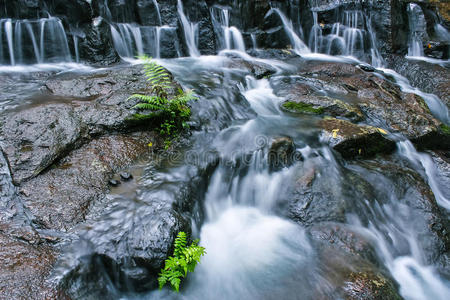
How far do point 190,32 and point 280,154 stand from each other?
7.47 metres

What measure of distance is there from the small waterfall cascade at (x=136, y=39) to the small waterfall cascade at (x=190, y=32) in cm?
65

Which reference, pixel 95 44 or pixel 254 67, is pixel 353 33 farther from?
pixel 95 44

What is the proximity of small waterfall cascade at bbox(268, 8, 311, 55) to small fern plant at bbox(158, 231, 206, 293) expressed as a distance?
1085cm

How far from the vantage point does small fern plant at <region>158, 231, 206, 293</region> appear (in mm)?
3018

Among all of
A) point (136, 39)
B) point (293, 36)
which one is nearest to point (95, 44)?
point (136, 39)

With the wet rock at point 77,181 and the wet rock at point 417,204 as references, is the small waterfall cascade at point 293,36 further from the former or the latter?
the wet rock at point 77,181

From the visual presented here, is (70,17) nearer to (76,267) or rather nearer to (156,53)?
(156,53)

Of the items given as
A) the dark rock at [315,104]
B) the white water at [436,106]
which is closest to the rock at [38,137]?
the dark rock at [315,104]

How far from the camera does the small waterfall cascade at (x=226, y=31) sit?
1133 cm

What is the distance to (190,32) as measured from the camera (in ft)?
34.7

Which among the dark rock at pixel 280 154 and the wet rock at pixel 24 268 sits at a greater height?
the dark rock at pixel 280 154

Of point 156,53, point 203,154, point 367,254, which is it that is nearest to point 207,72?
point 156,53

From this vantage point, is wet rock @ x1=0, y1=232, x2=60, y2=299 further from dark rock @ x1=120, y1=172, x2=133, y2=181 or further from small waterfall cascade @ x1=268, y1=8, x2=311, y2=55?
small waterfall cascade @ x1=268, y1=8, x2=311, y2=55

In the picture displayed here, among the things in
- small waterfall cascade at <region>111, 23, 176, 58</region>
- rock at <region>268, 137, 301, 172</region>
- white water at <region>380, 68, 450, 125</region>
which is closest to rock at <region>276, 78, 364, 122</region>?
rock at <region>268, 137, 301, 172</region>
